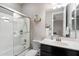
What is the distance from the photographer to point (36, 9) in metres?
1.54

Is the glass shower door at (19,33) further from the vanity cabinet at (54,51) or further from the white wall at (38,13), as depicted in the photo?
the vanity cabinet at (54,51)

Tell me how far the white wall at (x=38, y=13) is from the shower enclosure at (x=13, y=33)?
0.09 m

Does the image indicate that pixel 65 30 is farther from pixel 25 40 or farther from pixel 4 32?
pixel 4 32

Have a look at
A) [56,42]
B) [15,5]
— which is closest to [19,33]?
[15,5]

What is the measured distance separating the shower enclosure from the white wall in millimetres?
86

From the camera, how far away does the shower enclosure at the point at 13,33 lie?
151 cm

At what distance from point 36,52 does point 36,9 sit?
677 mm

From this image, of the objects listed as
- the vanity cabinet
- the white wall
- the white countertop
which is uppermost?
the white wall

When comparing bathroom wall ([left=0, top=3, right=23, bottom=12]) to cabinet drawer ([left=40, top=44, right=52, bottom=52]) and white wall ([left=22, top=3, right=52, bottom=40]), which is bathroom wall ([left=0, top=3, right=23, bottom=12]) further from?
cabinet drawer ([left=40, top=44, right=52, bottom=52])

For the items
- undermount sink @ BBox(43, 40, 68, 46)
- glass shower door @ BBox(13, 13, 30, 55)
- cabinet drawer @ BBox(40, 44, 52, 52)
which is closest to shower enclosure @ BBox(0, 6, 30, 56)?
glass shower door @ BBox(13, 13, 30, 55)

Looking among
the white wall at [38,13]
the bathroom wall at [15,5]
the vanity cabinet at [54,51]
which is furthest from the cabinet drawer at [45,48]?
the bathroom wall at [15,5]

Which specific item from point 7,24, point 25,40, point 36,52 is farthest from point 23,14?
point 36,52

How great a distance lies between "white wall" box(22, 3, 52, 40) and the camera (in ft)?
4.99

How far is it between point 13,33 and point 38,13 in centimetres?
55
